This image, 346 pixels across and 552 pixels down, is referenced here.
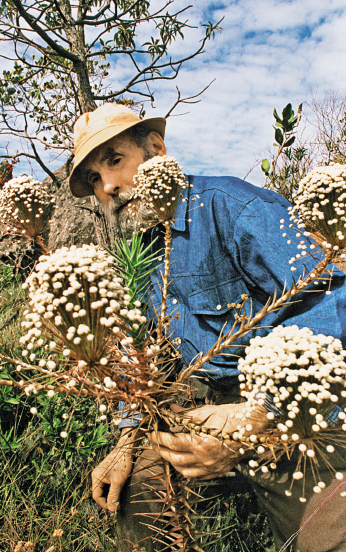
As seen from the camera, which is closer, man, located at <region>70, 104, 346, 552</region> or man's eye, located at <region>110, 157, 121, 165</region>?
man, located at <region>70, 104, 346, 552</region>

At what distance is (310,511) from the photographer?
1.68 m

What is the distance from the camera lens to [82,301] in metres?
0.97

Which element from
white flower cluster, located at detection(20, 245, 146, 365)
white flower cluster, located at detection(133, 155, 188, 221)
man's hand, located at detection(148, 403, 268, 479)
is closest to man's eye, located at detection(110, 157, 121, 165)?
white flower cluster, located at detection(133, 155, 188, 221)

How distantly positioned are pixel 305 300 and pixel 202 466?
904 mm

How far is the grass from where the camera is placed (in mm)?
2801

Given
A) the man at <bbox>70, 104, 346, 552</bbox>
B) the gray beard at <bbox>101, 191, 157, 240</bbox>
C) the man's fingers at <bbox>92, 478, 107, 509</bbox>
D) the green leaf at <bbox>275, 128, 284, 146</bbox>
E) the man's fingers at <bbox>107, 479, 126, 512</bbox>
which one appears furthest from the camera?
the green leaf at <bbox>275, 128, 284, 146</bbox>

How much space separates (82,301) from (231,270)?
1.34 m

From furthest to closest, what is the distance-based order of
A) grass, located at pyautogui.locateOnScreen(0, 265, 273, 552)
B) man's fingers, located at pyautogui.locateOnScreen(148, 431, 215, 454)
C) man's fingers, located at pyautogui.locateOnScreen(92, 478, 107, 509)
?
grass, located at pyautogui.locateOnScreen(0, 265, 273, 552) → man's fingers, located at pyautogui.locateOnScreen(92, 478, 107, 509) → man's fingers, located at pyautogui.locateOnScreen(148, 431, 215, 454)

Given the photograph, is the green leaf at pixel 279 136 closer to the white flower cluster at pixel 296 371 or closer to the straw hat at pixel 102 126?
the straw hat at pixel 102 126

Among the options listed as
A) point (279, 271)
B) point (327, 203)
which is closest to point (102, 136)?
point (279, 271)

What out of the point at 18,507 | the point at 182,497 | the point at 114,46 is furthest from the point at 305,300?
the point at 114,46

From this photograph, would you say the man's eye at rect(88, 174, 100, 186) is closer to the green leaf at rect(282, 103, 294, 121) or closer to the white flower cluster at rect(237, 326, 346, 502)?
the white flower cluster at rect(237, 326, 346, 502)

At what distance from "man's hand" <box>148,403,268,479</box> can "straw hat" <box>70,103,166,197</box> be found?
212 centimetres

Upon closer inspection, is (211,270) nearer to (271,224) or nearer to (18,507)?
(271,224)
